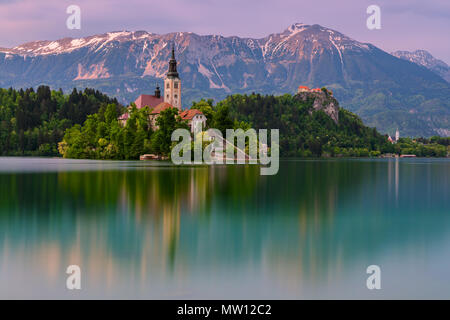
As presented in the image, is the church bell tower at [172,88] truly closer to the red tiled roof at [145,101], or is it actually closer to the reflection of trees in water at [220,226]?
the red tiled roof at [145,101]

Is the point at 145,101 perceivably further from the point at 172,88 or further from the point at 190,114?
the point at 190,114

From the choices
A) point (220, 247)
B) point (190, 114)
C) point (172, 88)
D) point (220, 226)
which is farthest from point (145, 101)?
point (220, 247)

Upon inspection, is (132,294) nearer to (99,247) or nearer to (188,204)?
(99,247)

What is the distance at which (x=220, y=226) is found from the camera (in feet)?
87.4

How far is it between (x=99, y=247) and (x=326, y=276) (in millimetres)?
9572

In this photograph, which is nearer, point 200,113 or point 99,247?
point 99,247

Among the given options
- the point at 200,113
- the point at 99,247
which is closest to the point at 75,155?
the point at 200,113

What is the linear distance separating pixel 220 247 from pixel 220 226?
5332mm

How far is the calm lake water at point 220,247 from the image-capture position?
15.6 meters

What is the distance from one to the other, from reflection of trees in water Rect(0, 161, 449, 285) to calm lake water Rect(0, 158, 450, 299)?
64 mm

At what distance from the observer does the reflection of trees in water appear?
1909 cm

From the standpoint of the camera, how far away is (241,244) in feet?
72.0

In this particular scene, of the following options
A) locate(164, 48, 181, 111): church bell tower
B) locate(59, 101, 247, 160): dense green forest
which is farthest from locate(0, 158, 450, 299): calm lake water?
locate(164, 48, 181, 111): church bell tower
